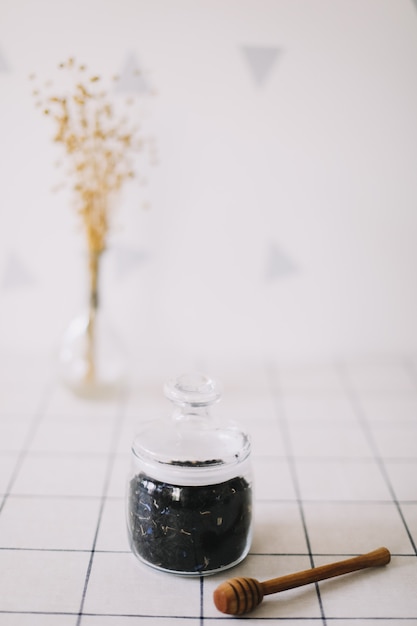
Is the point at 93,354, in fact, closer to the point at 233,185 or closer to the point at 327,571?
the point at 233,185

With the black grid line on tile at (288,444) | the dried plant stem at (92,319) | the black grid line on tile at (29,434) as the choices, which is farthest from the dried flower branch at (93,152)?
the black grid line on tile at (288,444)

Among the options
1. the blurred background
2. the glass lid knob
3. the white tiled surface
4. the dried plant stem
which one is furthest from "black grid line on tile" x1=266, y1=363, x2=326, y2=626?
the dried plant stem

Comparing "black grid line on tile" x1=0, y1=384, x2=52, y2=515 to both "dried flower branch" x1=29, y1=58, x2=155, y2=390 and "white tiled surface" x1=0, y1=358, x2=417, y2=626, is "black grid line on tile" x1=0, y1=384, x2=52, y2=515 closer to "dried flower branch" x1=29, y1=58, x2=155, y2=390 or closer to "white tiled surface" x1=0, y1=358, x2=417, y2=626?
"white tiled surface" x1=0, y1=358, x2=417, y2=626

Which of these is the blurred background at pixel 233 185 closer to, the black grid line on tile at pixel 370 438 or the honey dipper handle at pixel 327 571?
the black grid line on tile at pixel 370 438

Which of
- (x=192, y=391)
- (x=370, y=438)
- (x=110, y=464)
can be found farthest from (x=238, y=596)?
(x=370, y=438)

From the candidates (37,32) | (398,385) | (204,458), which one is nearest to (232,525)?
(204,458)

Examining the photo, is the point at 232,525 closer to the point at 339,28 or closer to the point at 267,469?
the point at 267,469
